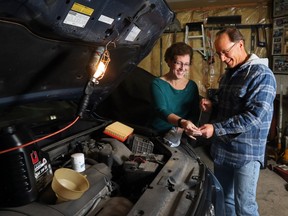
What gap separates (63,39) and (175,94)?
1017 millimetres

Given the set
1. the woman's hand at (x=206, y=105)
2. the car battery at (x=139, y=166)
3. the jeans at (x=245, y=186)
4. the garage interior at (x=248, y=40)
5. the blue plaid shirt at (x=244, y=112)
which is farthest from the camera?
the garage interior at (x=248, y=40)

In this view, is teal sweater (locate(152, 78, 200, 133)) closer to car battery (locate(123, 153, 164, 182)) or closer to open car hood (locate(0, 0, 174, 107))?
open car hood (locate(0, 0, 174, 107))

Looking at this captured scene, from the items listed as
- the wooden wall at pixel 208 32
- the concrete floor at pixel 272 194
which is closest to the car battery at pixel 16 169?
the concrete floor at pixel 272 194

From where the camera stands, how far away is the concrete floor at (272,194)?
2297 mm

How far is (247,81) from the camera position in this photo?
1.43m

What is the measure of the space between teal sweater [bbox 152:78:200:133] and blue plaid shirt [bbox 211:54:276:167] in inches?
11.5

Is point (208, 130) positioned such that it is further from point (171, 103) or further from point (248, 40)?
point (248, 40)

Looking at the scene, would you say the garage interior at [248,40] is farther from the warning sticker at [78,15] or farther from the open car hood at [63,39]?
the warning sticker at [78,15]

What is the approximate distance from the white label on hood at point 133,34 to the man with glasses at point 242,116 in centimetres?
53

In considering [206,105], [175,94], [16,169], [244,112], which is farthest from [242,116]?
[16,169]

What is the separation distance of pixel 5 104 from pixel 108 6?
72 cm

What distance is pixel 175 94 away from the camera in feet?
6.19

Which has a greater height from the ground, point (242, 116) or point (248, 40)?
point (248, 40)

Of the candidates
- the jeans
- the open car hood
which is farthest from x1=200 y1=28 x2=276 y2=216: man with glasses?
the open car hood
